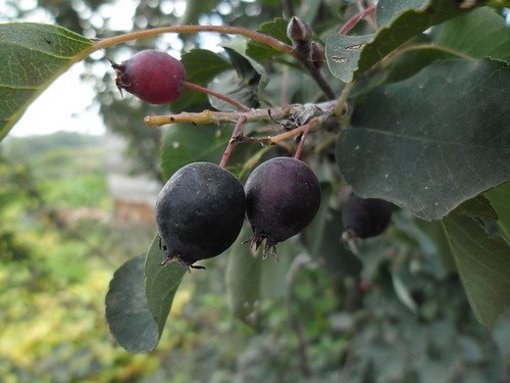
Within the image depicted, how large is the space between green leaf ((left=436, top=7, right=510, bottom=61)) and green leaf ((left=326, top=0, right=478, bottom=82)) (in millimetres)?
307

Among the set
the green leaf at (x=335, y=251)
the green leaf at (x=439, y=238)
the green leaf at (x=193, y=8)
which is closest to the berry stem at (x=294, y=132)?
the green leaf at (x=439, y=238)

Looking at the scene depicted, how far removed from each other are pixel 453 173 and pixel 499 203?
0.15 meters

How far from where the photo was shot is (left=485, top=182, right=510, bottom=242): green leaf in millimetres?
712

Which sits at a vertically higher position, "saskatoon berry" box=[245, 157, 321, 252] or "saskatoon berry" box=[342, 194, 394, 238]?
"saskatoon berry" box=[245, 157, 321, 252]

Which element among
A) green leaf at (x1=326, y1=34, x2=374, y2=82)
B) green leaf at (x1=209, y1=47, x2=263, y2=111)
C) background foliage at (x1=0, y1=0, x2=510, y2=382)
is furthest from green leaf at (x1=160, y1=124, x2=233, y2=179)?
green leaf at (x1=326, y1=34, x2=374, y2=82)

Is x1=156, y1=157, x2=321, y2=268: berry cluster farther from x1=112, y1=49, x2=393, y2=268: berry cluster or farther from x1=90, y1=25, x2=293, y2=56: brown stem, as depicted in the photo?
x1=90, y1=25, x2=293, y2=56: brown stem

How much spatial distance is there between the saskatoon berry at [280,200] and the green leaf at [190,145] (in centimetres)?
39

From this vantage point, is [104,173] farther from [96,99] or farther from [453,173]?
[453,173]

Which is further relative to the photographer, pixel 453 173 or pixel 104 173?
pixel 104 173

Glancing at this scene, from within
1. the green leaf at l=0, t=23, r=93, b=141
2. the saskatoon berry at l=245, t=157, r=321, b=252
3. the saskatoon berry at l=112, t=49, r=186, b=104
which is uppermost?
the green leaf at l=0, t=23, r=93, b=141

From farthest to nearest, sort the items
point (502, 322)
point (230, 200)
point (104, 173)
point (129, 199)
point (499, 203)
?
1. point (104, 173)
2. point (129, 199)
3. point (502, 322)
4. point (499, 203)
5. point (230, 200)

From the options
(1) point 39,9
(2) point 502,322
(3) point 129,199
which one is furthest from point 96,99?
(3) point 129,199

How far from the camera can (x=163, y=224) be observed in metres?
0.55

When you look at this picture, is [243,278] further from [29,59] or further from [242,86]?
[29,59]
